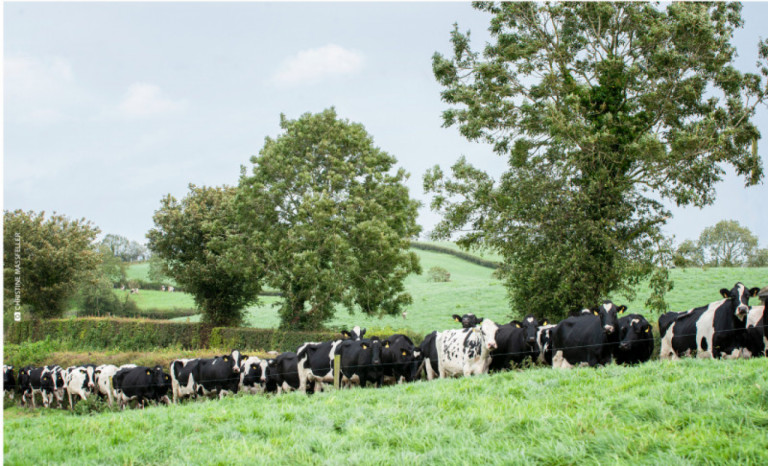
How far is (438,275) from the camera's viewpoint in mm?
67188

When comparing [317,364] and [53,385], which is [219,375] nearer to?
[317,364]

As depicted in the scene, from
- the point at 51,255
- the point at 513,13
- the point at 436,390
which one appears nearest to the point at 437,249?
the point at 51,255

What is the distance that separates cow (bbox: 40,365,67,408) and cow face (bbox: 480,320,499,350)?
16.3 meters

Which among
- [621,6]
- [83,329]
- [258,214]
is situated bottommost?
[83,329]

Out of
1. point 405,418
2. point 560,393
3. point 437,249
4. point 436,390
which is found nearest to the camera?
point 405,418

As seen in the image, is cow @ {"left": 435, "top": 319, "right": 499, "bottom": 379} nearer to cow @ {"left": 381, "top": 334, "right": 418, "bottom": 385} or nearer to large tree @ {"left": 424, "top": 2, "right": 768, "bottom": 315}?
cow @ {"left": 381, "top": 334, "right": 418, "bottom": 385}

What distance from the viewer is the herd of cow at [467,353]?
36.8ft

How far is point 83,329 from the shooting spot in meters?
34.9

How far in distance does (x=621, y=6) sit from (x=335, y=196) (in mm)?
15392

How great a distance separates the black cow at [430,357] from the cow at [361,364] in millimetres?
1154

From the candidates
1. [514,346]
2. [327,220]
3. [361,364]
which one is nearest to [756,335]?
[514,346]

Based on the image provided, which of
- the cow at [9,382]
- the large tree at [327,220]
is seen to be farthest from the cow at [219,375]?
the cow at [9,382]

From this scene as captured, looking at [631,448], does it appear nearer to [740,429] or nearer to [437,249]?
[740,429]

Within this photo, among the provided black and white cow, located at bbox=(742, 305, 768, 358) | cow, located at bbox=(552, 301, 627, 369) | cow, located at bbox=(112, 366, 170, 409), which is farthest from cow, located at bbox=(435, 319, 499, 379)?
cow, located at bbox=(112, 366, 170, 409)
